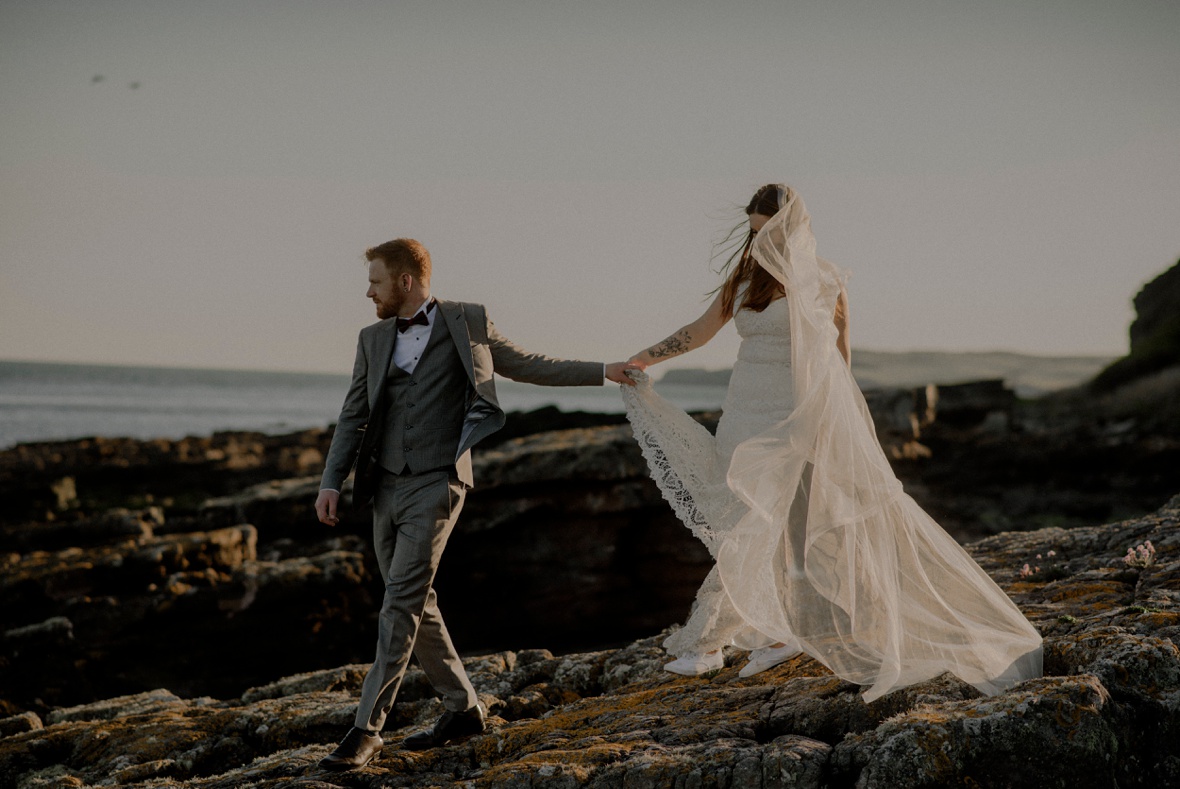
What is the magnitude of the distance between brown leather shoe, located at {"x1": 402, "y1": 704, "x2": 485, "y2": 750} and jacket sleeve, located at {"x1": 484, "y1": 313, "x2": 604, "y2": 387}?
1960 millimetres

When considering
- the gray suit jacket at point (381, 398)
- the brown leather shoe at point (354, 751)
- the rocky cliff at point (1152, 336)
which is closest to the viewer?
the brown leather shoe at point (354, 751)

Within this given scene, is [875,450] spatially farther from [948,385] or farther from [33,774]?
[948,385]

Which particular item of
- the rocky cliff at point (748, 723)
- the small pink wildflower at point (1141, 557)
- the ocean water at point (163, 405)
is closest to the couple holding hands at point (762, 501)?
the rocky cliff at point (748, 723)

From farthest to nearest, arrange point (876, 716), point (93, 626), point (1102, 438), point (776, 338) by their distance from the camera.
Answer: point (1102, 438)
point (93, 626)
point (776, 338)
point (876, 716)

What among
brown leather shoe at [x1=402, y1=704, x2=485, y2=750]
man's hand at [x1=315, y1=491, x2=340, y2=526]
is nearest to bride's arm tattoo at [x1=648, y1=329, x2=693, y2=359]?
man's hand at [x1=315, y1=491, x2=340, y2=526]

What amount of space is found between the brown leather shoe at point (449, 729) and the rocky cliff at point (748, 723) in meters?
0.12

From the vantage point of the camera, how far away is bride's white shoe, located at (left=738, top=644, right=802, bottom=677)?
5.55m

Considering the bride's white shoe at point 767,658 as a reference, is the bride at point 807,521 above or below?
above

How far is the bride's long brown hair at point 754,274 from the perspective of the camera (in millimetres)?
5691

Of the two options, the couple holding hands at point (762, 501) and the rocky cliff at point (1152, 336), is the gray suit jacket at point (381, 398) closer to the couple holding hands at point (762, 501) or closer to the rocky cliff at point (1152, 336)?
the couple holding hands at point (762, 501)

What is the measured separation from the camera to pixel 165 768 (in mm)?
5945

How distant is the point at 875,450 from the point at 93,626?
9561 mm

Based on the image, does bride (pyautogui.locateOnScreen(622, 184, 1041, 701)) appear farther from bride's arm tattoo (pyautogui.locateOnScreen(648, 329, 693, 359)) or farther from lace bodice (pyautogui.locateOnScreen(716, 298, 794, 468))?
bride's arm tattoo (pyautogui.locateOnScreen(648, 329, 693, 359))

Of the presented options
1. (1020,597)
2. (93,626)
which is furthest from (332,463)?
(93,626)
